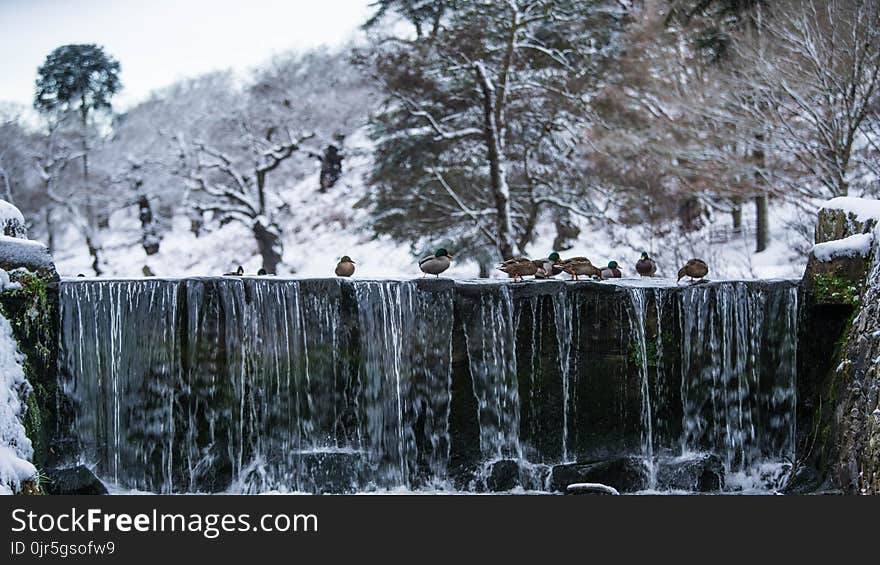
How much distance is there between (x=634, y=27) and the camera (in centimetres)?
1984

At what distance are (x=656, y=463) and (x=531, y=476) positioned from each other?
1.22 m

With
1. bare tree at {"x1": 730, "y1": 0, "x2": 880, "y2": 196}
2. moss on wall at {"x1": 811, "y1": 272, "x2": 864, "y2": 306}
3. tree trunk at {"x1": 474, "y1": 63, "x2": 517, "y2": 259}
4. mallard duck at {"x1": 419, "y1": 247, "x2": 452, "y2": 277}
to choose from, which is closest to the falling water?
mallard duck at {"x1": 419, "y1": 247, "x2": 452, "y2": 277}

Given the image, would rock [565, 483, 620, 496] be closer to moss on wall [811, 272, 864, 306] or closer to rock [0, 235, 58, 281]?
moss on wall [811, 272, 864, 306]

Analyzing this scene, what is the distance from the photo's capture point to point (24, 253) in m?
8.30

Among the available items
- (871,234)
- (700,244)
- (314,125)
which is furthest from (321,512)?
(314,125)

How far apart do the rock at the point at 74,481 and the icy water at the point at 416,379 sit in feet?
0.67

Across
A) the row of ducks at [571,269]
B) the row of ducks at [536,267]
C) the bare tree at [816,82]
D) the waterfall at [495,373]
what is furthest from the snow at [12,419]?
the bare tree at [816,82]

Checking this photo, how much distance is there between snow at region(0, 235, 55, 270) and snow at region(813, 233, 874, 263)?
7.17m

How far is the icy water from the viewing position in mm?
8836

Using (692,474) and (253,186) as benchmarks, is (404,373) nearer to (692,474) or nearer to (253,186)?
(692,474)

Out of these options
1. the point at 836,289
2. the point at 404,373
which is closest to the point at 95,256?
the point at 404,373

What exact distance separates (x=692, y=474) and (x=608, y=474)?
792 mm

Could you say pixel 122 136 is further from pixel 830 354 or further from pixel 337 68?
pixel 830 354

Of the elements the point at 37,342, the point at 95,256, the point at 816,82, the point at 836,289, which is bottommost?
the point at 37,342
